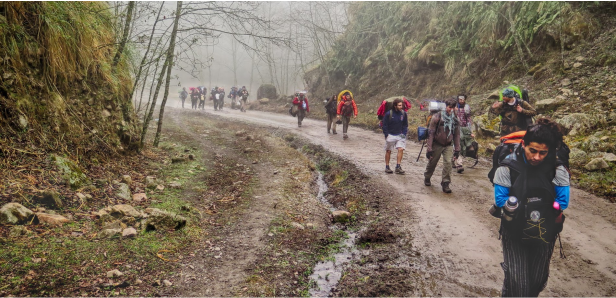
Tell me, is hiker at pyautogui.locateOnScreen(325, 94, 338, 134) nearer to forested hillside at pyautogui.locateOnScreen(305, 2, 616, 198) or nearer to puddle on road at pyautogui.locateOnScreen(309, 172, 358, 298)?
forested hillside at pyautogui.locateOnScreen(305, 2, 616, 198)

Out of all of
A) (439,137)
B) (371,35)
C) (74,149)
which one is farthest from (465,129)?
(371,35)

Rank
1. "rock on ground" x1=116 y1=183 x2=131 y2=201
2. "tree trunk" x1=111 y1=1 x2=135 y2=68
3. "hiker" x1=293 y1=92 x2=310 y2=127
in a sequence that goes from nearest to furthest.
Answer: "rock on ground" x1=116 y1=183 x2=131 y2=201 < "tree trunk" x1=111 y1=1 x2=135 y2=68 < "hiker" x1=293 y1=92 x2=310 y2=127

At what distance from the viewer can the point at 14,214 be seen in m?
4.05

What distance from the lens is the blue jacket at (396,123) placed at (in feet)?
26.0

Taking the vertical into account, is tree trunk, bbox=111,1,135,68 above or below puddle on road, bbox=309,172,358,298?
above

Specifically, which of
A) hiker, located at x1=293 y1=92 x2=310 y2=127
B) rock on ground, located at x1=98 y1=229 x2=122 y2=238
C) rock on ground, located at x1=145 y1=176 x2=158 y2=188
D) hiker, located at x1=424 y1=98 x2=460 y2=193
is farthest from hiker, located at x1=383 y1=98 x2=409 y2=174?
hiker, located at x1=293 y1=92 x2=310 y2=127

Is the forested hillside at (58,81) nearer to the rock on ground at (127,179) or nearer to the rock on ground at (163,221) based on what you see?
the rock on ground at (127,179)

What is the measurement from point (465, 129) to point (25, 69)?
9172mm

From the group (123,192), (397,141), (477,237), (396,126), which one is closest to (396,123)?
(396,126)

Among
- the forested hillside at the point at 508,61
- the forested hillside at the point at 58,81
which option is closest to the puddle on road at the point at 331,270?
the forested hillside at the point at 58,81

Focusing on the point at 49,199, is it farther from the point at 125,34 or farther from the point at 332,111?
the point at 332,111

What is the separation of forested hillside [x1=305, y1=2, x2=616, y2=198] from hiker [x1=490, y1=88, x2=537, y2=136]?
1.82 metres

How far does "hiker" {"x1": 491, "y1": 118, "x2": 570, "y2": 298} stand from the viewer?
281 centimetres

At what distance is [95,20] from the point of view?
6.48 meters
